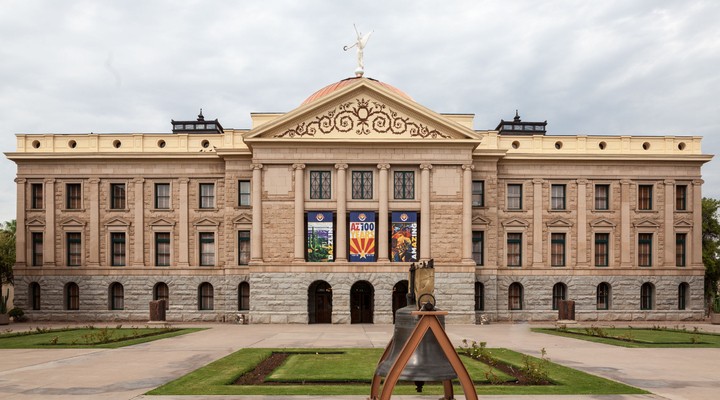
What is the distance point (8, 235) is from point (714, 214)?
7075 cm

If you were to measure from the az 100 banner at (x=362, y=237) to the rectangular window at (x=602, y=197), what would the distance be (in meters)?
19.5

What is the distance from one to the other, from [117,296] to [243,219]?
12.2 metres

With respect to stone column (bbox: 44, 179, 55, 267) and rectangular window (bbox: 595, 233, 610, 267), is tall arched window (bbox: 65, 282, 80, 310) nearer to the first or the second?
stone column (bbox: 44, 179, 55, 267)

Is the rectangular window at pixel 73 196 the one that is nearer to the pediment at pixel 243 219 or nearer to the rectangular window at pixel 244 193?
the pediment at pixel 243 219

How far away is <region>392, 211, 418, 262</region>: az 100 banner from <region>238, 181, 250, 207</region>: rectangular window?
12126 mm

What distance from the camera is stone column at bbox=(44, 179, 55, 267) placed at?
4847cm

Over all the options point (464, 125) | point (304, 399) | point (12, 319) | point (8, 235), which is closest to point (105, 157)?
point (12, 319)

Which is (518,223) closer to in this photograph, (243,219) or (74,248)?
(243,219)

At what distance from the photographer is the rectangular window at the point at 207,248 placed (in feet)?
161

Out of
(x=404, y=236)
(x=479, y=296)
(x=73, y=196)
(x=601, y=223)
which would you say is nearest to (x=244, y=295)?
(x=404, y=236)

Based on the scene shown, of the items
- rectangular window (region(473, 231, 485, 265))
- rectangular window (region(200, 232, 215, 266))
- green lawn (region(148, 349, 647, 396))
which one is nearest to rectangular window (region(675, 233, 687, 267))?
rectangular window (region(473, 231, 485, 265))

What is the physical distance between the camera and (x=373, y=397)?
1031 cm

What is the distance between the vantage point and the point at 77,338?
1235 inches

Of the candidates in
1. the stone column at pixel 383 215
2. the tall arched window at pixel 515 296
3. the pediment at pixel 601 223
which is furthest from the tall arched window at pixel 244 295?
the pediment at pixel 601 223
